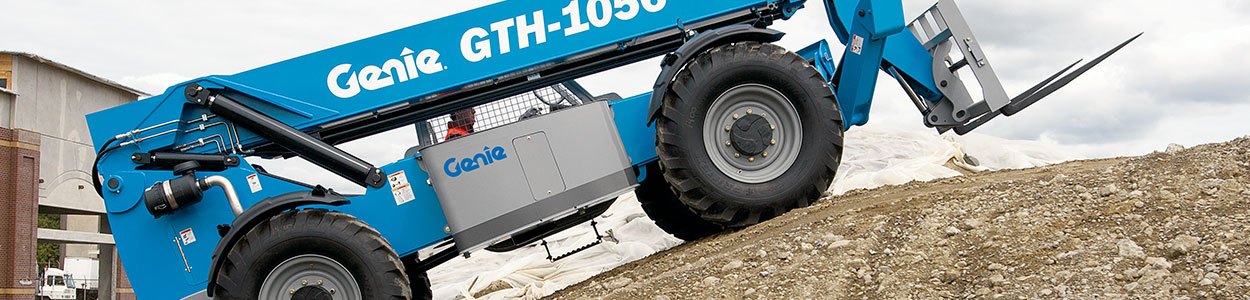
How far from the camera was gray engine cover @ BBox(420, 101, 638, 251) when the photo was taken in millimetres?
6250

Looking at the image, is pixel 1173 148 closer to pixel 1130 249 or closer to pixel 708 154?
pixel 1130 249

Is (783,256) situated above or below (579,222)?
below

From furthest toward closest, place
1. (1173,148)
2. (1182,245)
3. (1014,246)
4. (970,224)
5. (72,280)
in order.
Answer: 1. (72,280)
2. (1173,148)
3. (970,224)
4. (1014,246)
5. (1182,245)

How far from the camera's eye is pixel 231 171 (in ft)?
21.1

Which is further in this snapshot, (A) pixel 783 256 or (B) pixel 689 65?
(B) pixel 689 65

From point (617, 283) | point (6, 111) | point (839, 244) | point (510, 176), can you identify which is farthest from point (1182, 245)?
point (6, 111)

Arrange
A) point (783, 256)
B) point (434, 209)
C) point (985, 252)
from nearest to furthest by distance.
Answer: point (985, 252) < point (783, 256) < point (434, 209)

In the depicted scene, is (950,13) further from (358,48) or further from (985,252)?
(358,48)

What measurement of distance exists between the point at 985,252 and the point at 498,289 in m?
4.99

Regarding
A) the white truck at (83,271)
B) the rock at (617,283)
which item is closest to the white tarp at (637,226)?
the rock at (617,283)

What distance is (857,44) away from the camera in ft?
22.4

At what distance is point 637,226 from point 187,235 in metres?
4.55

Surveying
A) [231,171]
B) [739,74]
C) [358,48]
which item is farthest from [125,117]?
[739,74]

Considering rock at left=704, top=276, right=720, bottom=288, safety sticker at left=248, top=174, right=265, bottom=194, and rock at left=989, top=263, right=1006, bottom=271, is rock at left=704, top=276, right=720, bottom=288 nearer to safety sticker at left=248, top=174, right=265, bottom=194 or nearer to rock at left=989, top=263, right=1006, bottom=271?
rock at left=989, top=263, right=1006, bottom=271
